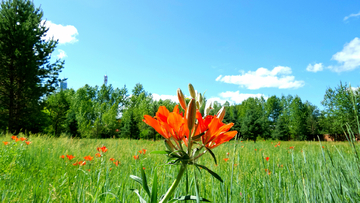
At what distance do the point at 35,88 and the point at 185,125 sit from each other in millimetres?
15498

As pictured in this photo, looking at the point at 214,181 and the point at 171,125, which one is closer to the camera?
the point at 171,125

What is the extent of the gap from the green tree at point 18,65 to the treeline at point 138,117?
1.42 metres

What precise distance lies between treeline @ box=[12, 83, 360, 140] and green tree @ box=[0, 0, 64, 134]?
4.67ft

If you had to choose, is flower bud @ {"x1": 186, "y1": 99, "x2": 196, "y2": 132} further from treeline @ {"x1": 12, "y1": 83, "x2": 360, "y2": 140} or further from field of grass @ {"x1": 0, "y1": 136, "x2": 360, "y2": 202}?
treeline @ {"x1": 12, "y1": 83, "x2": 360, "y2": 140}

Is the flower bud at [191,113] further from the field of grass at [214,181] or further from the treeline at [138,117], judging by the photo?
the treeline at [138,117]

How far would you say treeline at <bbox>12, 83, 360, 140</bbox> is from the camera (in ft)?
64.3

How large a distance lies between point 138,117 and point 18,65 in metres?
14.2

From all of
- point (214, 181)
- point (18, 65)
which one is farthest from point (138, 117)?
point (214, 181)

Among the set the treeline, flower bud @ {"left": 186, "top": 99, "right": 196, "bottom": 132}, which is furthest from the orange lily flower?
the treeline

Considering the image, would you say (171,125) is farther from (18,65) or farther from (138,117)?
(138,117)

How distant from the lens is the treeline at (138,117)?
19.6 metres

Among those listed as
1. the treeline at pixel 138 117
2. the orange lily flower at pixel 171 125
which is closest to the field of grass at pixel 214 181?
the orange lily flower at pixel 171 125

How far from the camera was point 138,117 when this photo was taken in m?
24.1

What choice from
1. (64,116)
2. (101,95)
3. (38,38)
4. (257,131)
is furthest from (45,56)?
(257,131)
